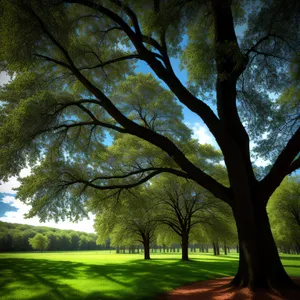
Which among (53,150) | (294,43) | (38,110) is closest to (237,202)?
(294,43)

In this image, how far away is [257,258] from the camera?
21.4ft

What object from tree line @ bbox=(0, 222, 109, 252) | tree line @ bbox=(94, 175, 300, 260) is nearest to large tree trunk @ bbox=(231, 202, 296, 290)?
tree line @ bbox=(94, 175, 300, 260)

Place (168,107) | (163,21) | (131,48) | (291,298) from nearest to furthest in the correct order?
(291,298) → (163,21) → (131,48) → (168,107)

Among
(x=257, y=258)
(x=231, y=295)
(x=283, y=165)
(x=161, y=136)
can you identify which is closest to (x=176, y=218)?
(x=257, y=258)

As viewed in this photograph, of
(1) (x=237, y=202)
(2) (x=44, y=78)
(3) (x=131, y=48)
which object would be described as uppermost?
(3) (x=131, y=48)

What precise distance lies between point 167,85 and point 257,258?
238 inches

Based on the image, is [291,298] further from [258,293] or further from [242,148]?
[242,148]

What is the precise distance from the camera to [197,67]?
8297 millimetres

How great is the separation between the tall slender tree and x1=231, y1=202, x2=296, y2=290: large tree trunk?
3 cm

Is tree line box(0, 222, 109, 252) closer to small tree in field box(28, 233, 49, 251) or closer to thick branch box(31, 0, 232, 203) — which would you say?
Result: small tree in field box(28, 233, 49, 251)

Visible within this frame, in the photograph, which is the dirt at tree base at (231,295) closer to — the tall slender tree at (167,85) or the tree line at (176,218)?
the tall slender tree at (167,85)

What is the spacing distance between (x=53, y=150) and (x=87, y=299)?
5597 millimetres

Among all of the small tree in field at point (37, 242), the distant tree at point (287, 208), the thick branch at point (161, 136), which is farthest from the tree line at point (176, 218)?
the small tree in field at point (37, 242)

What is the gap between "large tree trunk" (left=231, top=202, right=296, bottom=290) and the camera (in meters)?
6.40
